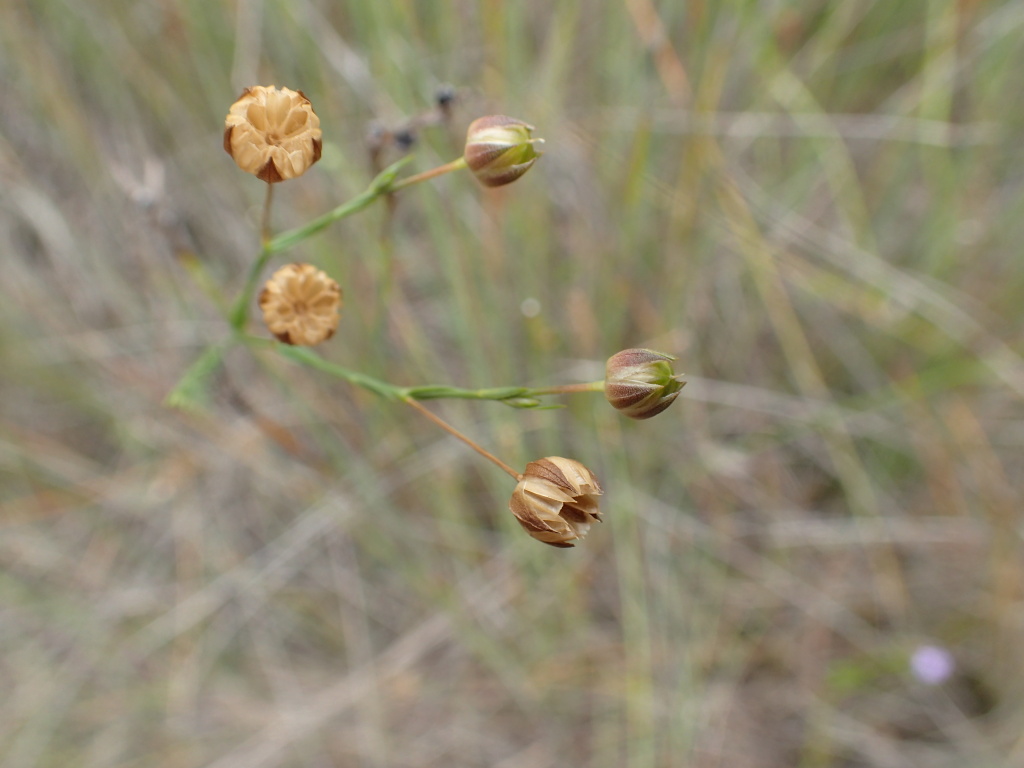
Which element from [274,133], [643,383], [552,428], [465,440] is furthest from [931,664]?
[274,133]

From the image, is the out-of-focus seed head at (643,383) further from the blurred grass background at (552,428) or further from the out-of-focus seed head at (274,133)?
the blurred grass background at (552,428)

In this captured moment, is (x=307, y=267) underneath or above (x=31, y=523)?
underneath

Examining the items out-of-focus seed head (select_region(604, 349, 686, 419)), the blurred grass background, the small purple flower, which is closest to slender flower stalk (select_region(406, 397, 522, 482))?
out-of-focus seed head (select_region(604, 349, 686, 419))

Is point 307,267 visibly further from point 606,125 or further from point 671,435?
point 671,435

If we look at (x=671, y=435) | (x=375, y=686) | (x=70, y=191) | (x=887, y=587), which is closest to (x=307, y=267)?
(x=671, y=435)

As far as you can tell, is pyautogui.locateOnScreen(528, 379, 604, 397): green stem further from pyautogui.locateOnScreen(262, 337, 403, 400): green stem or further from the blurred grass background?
the blurred grass background

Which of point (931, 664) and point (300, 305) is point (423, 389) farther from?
point (931, 664)

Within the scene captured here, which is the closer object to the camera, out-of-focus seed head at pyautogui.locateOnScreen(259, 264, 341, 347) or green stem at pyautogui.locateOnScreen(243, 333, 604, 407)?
green stem at pyautogui.locateOnScreen(243, 333, 604, 407)
